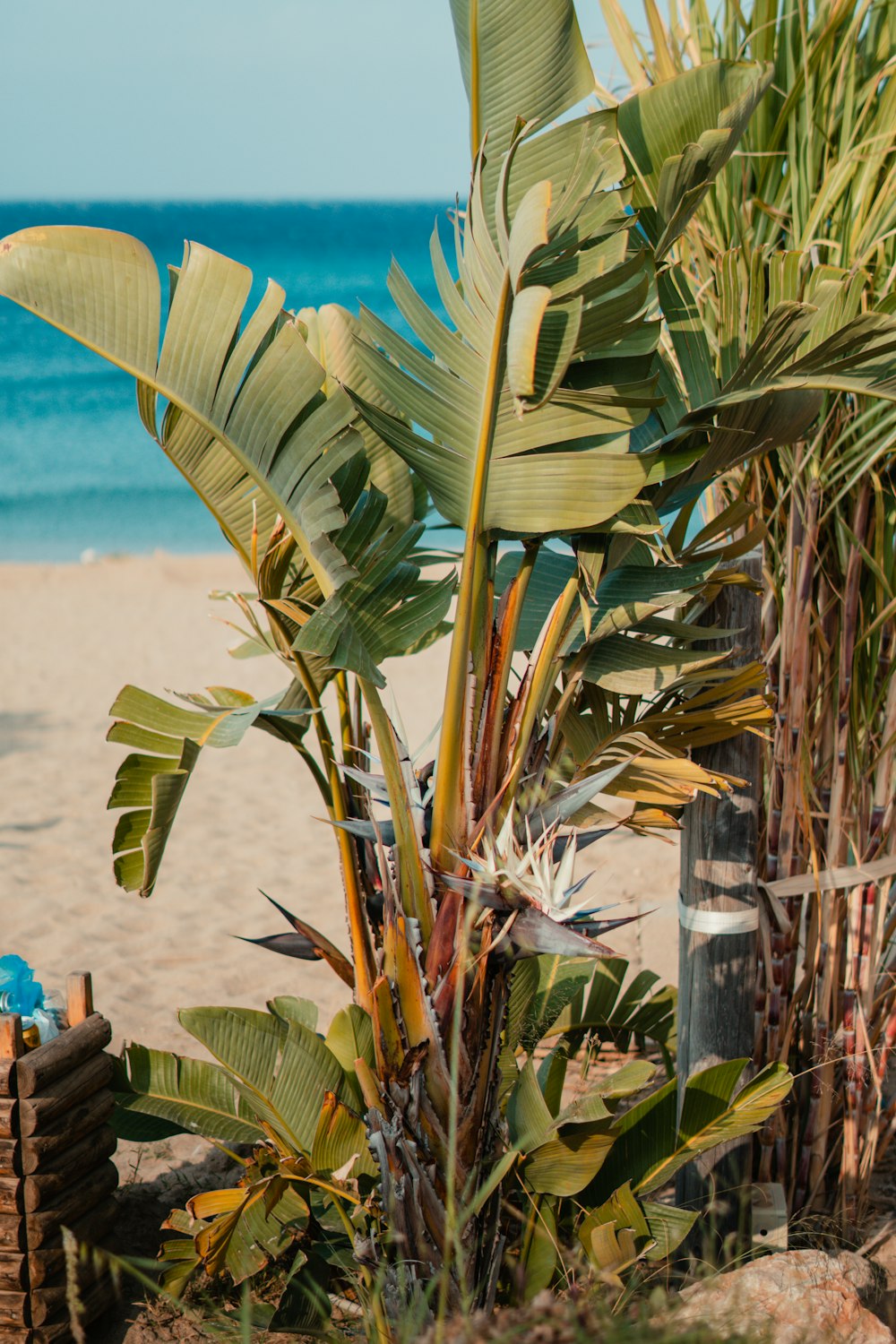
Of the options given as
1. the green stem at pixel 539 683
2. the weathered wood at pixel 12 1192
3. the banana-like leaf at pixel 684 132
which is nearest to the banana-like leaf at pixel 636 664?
the green stem at pixel 539 683

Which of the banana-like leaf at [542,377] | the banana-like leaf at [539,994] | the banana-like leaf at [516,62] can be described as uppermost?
the banana-like leaf at [516,62]

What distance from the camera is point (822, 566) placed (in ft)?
8.36

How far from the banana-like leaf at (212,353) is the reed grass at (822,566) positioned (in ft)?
2.74

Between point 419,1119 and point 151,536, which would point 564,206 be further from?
point 151,536

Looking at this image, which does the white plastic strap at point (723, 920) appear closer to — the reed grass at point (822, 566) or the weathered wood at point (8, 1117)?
the reed grass at point (822, 566)

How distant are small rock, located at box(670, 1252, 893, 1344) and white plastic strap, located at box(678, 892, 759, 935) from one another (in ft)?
2.11

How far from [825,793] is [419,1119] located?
48.6 inches

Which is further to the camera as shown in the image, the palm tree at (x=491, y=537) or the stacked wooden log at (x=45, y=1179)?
the stacked wooden log at (x=45, y=1179)

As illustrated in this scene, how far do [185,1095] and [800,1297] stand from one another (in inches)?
50.8

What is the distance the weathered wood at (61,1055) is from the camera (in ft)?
7.36

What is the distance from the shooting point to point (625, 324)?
184 cm

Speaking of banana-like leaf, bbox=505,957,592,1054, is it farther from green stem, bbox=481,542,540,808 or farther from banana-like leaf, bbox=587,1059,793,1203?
green stem, bbox=481,542,540,808

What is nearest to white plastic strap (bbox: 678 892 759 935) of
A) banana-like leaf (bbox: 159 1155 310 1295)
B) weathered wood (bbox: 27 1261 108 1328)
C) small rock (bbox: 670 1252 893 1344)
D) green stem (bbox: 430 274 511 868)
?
small rock (bbox: 670 1252 893 1344)

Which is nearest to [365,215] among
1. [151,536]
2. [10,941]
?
[151,536]
